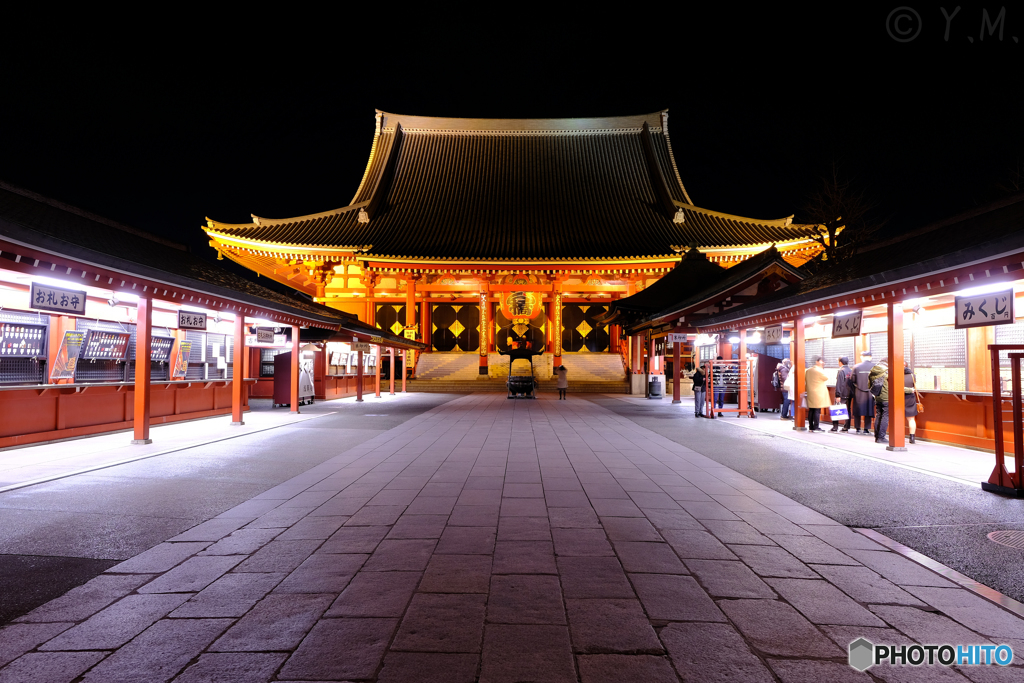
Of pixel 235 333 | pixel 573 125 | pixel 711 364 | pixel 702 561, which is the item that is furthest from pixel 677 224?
pixel 702 561

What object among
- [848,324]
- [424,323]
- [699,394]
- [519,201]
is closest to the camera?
[848,324]

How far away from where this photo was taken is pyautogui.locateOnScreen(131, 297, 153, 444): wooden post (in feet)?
26.8

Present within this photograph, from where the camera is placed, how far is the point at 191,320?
9.49m

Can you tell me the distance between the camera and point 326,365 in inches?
704

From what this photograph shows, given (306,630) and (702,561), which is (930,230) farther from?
(306,630)

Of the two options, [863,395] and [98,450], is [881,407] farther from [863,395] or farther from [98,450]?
[98,450]

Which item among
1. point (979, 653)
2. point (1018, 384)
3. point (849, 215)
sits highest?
point (849, 215)

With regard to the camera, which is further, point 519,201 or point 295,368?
point 519,201

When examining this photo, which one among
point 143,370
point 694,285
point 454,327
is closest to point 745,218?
point 694,285

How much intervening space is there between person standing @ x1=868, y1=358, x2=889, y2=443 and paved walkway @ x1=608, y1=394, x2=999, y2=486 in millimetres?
211

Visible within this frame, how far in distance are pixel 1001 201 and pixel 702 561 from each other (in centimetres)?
869

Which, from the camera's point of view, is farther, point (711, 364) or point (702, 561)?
point (711, 364)

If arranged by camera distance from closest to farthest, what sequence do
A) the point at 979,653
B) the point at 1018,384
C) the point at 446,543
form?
the point at 979,653
the point at 446,543
the point at 1018,384

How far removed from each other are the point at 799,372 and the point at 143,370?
12.2m
